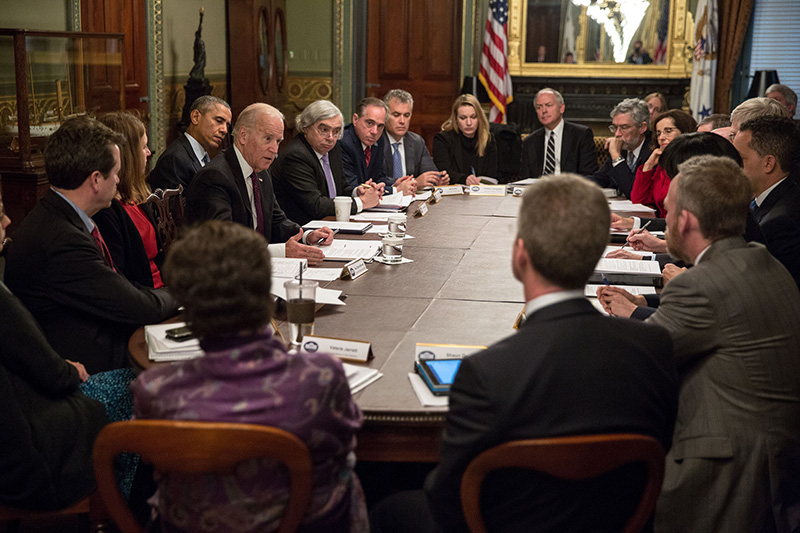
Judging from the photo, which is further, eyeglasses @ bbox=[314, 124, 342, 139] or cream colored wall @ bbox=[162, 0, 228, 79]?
cream colored wall @ bbox=[162, 0, 228, 79]

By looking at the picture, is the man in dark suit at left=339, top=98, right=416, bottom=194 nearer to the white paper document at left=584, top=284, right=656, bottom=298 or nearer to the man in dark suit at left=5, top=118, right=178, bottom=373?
the white paper document at left=584, top=284, right=656, bottom=298

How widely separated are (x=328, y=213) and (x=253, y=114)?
3.19 ft

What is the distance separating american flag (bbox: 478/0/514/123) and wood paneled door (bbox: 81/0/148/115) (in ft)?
13.1

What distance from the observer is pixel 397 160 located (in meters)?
5.84

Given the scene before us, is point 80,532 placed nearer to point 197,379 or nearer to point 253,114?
point 197,379

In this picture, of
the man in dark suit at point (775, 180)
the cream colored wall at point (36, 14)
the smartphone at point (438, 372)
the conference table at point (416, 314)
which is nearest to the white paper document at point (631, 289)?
the conference table at point (416, 314)

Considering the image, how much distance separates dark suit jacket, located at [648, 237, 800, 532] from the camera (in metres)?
1.88

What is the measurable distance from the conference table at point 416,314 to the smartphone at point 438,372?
0.16 feet

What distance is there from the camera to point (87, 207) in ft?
8.24

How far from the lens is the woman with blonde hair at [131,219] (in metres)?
2.86

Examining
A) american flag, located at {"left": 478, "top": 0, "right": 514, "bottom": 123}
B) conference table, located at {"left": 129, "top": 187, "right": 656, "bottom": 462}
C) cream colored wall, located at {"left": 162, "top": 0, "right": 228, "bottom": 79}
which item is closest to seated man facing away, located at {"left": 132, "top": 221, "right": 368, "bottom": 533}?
conference table, located at {"left": 129, "top": 187, "right": 656, "bottom": 462}

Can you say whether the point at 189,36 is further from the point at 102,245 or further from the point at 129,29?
the point at 102,245

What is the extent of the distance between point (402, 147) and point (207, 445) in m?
4.70

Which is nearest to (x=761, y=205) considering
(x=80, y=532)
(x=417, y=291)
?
(x=417, y=291)
